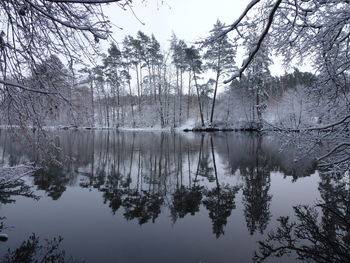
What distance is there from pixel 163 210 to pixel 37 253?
8.47 feet

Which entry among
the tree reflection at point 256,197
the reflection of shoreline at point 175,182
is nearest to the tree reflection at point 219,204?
the reflection of shoreline at point 175,182

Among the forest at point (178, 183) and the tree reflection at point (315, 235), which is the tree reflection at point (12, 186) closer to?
the forest at point (178, 183)

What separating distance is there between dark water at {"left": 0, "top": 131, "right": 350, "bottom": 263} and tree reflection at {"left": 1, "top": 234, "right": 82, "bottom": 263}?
17 millimetres

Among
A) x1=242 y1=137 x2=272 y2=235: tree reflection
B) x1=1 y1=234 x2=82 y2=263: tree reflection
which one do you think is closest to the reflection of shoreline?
x1=242 y1=137 x2=272 y2=235: tree reflection

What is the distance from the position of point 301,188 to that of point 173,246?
191 inches

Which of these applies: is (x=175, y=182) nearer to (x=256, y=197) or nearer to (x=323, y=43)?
(x=256, y=197)

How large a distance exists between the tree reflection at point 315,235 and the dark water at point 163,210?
0.04m

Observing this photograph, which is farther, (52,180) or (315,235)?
(52,180)

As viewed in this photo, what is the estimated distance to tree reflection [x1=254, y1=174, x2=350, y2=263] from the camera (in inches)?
143

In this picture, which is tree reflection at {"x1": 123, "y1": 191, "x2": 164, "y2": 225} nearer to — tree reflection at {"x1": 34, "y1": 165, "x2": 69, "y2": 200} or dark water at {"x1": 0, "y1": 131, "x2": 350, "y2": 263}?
dark water at {"x1": 0, "y1": 131, "x2": 350, "y2": 263}

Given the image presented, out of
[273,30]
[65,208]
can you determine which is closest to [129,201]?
[65,208]

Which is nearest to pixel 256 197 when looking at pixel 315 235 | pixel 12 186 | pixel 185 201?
pixel 185 201

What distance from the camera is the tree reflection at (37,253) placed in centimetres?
356

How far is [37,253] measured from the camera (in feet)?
12.3
